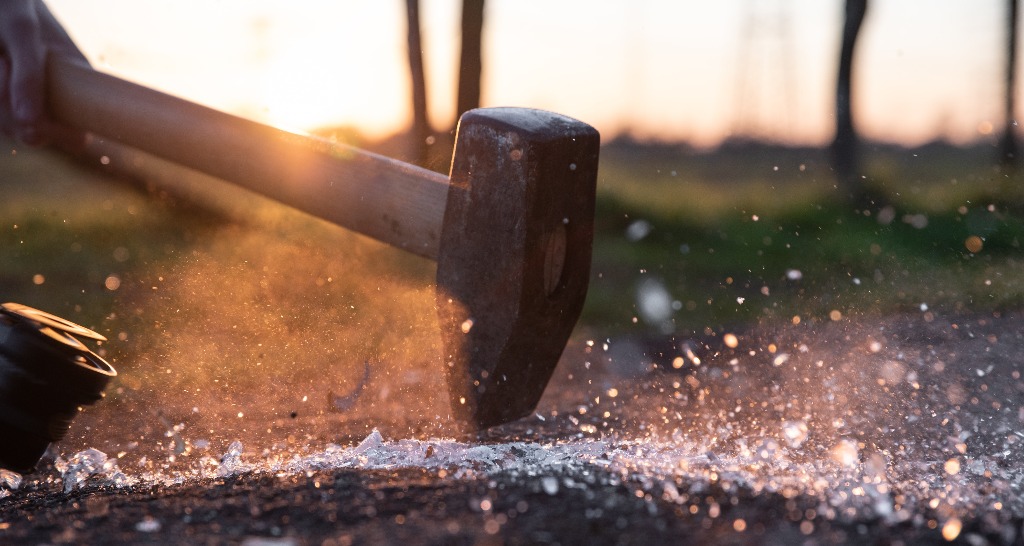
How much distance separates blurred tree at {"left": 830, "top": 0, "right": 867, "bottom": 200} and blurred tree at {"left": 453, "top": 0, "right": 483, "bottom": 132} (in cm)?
443

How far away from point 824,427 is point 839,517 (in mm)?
1029

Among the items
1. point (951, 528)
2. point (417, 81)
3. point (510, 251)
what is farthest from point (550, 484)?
point (417, 81)

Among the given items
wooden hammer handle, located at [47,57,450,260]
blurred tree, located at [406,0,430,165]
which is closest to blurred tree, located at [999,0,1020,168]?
blurred tree, located at [406,0,430,165]

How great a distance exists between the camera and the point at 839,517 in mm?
1560

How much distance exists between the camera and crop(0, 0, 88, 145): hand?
3.51m

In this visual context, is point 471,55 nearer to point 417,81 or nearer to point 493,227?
point 417,81

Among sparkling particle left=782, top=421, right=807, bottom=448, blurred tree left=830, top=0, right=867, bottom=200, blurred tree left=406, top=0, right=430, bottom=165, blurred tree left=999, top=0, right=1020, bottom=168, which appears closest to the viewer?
sparkling particle left=782, top=421, right=807, bottom=448

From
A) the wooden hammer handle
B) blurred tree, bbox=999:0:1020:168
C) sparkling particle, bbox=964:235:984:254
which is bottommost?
sparkling particle, bbox=964:235:984:254

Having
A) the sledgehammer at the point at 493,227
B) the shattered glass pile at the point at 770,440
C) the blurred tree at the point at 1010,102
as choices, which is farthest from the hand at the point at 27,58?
the blurred tree at the point at 1010,102

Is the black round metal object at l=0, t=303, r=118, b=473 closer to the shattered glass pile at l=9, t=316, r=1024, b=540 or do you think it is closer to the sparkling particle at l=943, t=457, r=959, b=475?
the shattered glass pile at l=9, t=316, r=1024, b=540

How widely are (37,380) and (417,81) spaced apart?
12.7ft

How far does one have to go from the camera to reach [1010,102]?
927 cm

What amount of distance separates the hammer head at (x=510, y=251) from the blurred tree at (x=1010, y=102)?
28.6 ft

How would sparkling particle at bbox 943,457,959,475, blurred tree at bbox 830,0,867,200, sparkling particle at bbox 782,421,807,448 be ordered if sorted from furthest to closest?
blurred tree at bbox 830,0,867,200
sparkling particle at bbox 782,421,807,448
sparkling particle at bbox 943,457,959,475
